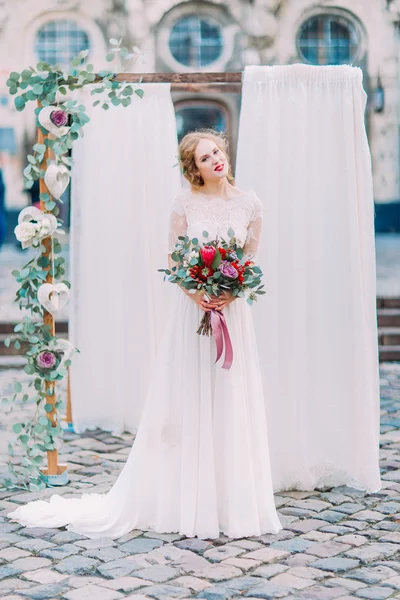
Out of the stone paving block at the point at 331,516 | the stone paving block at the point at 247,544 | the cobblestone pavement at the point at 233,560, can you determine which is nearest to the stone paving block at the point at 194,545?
the cobblestone pavement at the point at 233,560

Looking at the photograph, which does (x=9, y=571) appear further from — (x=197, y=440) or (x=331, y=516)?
(x=331, y=516)

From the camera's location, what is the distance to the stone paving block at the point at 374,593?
3.75 m

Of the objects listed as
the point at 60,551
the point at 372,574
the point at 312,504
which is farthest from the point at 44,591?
the point at 312,504

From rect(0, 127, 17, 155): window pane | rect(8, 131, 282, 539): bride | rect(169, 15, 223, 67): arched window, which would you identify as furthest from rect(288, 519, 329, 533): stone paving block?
rect(0, 127, 17, 155): window pane

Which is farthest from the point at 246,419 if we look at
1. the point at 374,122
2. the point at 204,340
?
the point at 374,122

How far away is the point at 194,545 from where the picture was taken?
14.4 ft

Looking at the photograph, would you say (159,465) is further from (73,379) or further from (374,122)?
(374,122)

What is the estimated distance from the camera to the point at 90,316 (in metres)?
7.00

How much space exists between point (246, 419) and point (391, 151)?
14.1 metres

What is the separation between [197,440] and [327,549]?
78 centimetres

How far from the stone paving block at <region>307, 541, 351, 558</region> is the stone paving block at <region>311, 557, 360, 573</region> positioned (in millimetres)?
66

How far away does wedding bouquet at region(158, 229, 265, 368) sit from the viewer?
4.47 m

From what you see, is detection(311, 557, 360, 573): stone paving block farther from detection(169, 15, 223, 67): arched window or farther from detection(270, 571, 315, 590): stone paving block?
detection(169, 15, 223, 67): arched window

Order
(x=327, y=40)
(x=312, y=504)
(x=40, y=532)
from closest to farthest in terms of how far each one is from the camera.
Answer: (x=40, y=532)
(x=312, y=504)
(x=327, y=40)
